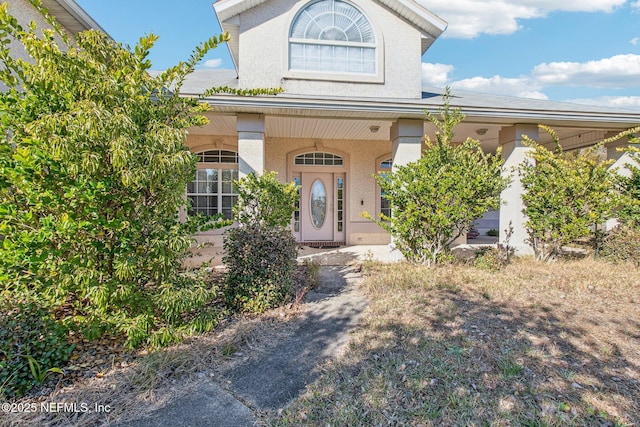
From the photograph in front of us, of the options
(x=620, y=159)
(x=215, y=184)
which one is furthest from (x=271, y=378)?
(x=620, y=159)

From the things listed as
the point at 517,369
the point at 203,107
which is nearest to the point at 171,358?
the point at 203,107

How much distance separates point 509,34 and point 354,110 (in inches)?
712

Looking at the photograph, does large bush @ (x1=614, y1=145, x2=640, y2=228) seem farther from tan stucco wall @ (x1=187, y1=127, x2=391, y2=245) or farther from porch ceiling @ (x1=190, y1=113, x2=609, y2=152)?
tan stucco wall @ (x1=187, y1=127, x2=391, y2=245)

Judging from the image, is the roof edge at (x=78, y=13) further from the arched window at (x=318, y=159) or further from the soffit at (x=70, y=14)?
the arched window at (x=318, y=159)

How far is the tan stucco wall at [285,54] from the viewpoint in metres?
7.41

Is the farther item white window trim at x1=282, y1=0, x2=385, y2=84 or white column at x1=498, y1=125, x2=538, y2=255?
white column at x1=498, y1=125, x2=538, y2=255

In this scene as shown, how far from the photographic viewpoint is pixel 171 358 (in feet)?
10.6

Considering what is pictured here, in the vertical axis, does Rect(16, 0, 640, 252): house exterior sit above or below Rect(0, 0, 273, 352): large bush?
above

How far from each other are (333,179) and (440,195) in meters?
4.76

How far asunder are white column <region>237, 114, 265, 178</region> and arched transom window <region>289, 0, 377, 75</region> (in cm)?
165

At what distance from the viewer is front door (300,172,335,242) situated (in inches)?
416

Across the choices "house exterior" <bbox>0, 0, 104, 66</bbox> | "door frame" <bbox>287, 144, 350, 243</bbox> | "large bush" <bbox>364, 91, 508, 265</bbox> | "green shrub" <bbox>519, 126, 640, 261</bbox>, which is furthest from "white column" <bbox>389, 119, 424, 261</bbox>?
"house exterior" <bbox>0, 0, 104, 66</bbox>

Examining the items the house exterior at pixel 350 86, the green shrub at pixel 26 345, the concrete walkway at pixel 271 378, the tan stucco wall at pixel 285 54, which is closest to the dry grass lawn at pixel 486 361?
the concrete walkway at pixel 271 378

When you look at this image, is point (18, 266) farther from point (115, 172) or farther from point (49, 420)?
point (49, 420)
